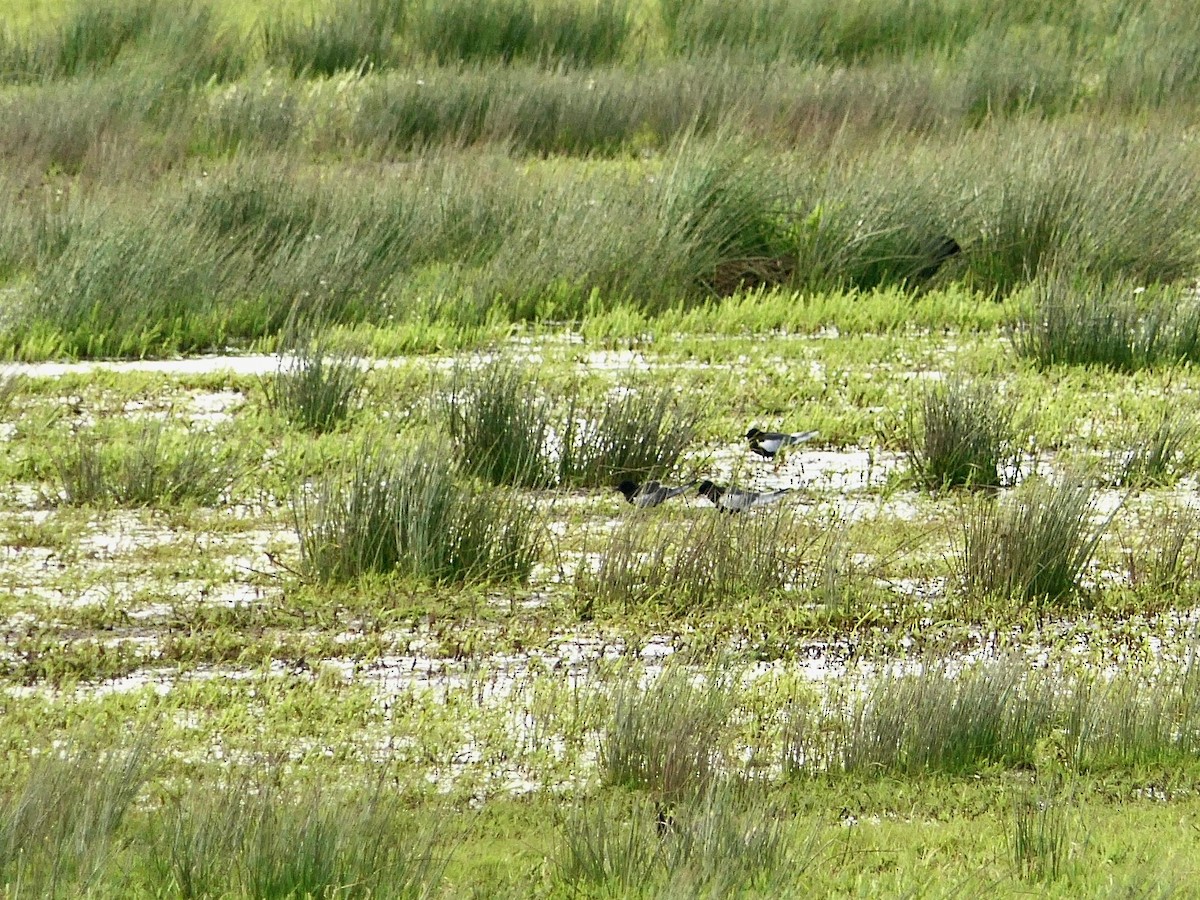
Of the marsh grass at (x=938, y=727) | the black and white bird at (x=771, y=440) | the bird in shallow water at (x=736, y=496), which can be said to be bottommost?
the black and white bird at (x=771, y=440)

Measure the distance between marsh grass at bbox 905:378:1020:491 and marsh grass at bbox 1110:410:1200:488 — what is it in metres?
0.47

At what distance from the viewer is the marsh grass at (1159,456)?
7.20 m

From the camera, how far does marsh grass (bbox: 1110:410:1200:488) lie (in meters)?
7.20

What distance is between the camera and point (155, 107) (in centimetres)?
1435

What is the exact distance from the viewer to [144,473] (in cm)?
682

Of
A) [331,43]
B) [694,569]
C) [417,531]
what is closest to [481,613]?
[417,531]

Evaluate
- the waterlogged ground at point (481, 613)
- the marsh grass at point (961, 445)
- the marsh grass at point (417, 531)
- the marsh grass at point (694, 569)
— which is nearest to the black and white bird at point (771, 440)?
the waterlogged ground at point (481, 613)

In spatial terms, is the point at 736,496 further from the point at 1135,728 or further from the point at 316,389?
the point at 1135,728

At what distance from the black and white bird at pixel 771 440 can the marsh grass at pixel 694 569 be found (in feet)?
4.79

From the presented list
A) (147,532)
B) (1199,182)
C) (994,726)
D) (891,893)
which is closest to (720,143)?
(1199,182)

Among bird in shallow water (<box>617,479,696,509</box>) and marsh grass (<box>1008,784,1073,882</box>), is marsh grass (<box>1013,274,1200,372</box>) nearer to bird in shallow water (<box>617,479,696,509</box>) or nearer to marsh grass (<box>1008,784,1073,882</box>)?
bird in shallow water (<box>617,479,696,509</box>)

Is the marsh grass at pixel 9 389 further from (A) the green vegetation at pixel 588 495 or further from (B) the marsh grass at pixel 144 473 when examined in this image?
(B) the marsh grass at pixel 144 473

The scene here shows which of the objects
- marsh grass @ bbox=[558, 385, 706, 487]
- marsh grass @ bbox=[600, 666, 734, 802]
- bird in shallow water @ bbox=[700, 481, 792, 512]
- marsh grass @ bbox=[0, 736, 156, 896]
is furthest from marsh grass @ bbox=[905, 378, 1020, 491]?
marsh grass @ bbox=[0, 736, 156, 896]

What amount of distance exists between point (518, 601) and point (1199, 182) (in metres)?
7.58
